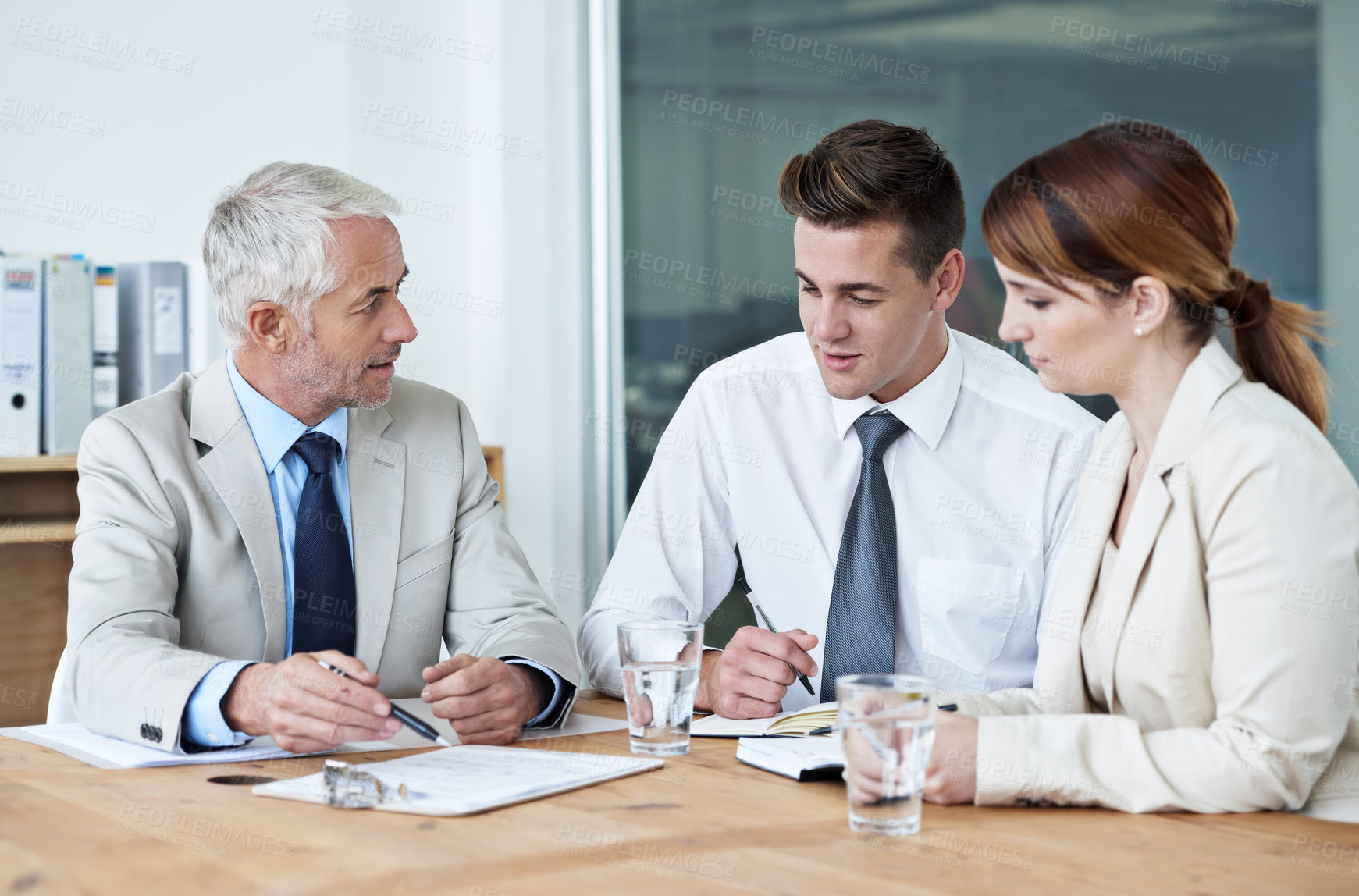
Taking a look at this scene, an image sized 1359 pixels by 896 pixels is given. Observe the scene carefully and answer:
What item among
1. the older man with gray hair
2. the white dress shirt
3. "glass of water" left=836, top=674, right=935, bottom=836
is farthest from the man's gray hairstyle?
"glass of water" left=836, top=674, right=935, bottom=836

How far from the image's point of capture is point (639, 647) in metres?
1.22

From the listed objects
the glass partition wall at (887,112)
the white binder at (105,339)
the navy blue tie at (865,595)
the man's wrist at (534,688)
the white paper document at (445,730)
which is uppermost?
the glass partition wall at (887,112)

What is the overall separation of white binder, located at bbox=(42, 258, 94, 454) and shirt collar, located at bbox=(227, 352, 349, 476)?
932 millimetres

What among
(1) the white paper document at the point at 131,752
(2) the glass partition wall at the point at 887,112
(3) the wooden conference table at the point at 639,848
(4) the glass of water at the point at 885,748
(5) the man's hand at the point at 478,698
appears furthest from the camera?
(2) the glass partition wall at the point at 887,112

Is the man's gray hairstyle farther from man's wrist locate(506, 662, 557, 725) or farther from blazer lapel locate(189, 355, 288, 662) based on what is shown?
man's wrist locate(506, 662, 557, 725)

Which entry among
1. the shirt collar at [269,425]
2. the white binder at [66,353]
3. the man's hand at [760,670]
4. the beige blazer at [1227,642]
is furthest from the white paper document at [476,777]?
the white binder at [66,353]

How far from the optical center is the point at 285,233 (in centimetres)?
173

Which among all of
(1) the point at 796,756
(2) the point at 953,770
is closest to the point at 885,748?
(2) the point at 953,770

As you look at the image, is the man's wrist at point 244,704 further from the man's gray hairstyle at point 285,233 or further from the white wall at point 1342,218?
the white wall at point 1342,218

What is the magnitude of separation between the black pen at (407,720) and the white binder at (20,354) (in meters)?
1.57

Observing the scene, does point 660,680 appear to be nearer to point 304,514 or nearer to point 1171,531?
point 1171,531

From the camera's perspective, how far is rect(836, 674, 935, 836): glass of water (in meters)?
0.95

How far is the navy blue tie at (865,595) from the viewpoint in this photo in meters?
1.65

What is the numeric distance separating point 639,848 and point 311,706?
1.43 feet
